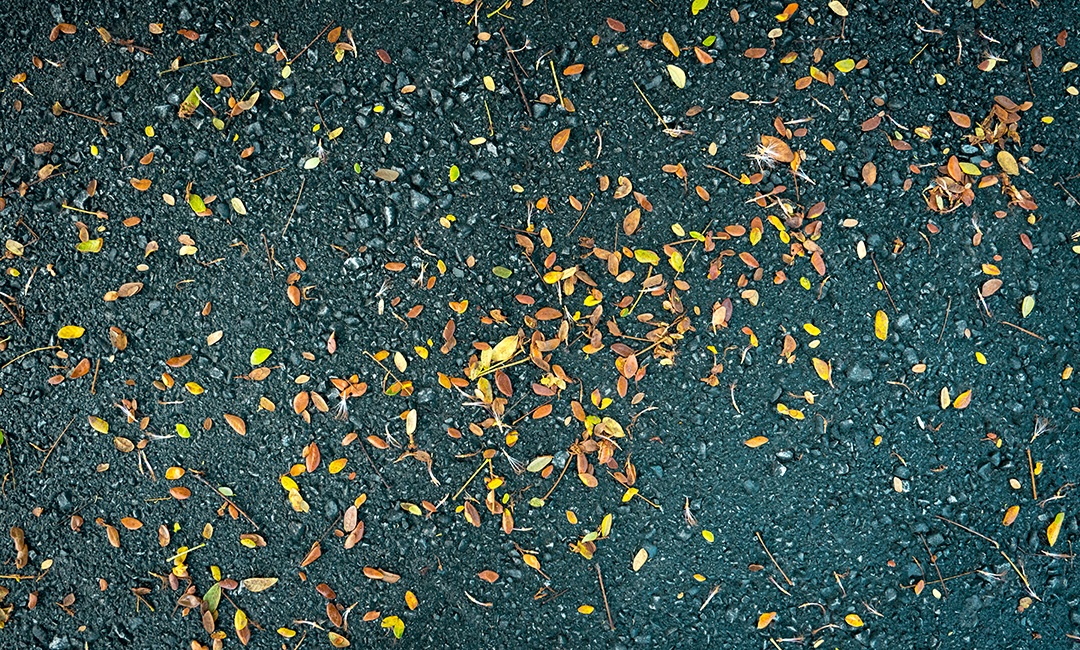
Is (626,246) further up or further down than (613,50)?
further down

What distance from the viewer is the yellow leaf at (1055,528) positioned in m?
1.46

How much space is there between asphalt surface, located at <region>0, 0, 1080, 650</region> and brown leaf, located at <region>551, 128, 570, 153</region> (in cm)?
2

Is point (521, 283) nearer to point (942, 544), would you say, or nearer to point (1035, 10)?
point (942, 544)

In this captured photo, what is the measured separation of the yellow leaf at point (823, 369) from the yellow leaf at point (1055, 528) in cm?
66

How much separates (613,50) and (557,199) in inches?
15.9

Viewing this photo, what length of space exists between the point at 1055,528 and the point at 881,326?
67 cm

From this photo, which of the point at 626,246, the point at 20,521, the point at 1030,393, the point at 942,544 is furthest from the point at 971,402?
the point at 20,521

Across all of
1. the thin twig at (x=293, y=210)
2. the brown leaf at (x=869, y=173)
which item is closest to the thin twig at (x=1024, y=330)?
the brown leaf at (x=869, y=173)

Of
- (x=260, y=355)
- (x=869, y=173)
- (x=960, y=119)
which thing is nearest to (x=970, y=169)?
(x=960, y=119)

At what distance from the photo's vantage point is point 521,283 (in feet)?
4.82

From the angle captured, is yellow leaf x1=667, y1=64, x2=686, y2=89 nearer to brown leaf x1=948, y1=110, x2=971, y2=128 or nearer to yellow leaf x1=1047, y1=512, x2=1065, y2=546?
brown leaf x1=948, y1=110, x2=971, y2=128

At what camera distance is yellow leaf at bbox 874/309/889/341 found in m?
1.45

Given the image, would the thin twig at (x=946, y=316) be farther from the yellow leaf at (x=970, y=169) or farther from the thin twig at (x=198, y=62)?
the thin twig at (x=198, y=62)

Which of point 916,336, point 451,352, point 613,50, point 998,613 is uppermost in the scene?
point 613,50
